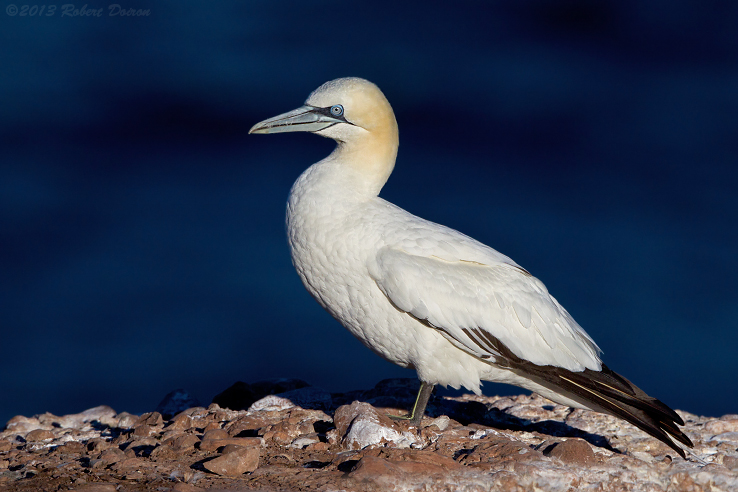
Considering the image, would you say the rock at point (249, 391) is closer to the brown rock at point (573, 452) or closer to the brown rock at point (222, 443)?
the brown rock at point (222, 443)

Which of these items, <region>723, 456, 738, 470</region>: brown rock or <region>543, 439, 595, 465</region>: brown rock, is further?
<region>723, 456, 738, 470</region>: brown rock

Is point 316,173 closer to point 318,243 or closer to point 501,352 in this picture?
point 318,243

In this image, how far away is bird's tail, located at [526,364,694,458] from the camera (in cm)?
417

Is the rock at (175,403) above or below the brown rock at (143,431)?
below

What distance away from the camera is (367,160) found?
16.4 ft

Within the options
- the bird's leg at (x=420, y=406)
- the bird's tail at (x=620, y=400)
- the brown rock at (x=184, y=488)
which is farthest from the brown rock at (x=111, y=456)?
the bird's tail at (x=620, y=400)

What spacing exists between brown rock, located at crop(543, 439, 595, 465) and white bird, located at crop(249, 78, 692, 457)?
507 millimetres

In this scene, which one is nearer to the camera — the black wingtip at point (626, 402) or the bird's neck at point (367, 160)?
the black wingtip at point (626, 402)

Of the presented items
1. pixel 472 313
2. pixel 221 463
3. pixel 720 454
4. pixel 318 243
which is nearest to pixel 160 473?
pixel 221 463

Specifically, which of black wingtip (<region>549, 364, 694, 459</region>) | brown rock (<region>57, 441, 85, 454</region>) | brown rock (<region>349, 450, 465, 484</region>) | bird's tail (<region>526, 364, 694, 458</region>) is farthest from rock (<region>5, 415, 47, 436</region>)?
black wingtip (<region>549, 364, 694, 459</region>)

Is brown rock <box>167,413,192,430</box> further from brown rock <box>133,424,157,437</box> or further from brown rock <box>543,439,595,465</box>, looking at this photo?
brown rock <box>543,439,595,465</box>

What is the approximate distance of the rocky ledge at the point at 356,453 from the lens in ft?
11.8

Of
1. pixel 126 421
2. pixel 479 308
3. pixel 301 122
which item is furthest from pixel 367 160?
pixel 126 421

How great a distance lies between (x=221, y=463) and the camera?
12.0ft
